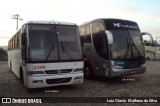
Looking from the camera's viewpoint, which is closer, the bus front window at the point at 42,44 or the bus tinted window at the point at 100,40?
the bus front window at the point at 42,44

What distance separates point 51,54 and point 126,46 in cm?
407

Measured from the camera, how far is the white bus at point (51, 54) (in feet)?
29.5

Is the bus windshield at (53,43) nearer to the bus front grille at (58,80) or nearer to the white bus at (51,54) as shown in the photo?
the white bus at (51,54)

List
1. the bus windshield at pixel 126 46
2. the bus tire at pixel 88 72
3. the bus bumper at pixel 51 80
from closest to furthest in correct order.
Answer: the bus bumper at pixel 51 80
the bus windshield at pixel 126 46
the bus tire at pixel 88 72

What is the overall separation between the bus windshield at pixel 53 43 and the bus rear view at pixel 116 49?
197cm

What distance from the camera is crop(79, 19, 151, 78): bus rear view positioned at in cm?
1122

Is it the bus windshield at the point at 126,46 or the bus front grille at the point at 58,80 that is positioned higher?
the bus windshield at the point at 126,46

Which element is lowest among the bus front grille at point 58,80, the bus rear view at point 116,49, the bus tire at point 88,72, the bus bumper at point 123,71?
the bus tire at point 88,72

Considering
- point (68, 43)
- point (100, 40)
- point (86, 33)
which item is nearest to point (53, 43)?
point (68, 43)

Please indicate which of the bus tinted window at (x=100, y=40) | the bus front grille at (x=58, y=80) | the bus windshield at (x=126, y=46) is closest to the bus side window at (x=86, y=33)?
the bus tinted window at (x=100, y=40)

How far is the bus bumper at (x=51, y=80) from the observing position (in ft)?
29.3

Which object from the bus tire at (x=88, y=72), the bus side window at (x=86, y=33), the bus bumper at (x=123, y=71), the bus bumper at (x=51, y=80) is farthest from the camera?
the bus side window at (x=86, y=33)

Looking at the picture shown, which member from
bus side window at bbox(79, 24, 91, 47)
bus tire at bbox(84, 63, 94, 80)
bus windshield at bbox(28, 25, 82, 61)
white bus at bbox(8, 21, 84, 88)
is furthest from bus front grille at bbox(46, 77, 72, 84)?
bus side window at bbox(79, 24, 91, 47)

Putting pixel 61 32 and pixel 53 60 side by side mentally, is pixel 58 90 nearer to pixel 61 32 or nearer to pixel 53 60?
pixel 53 60
